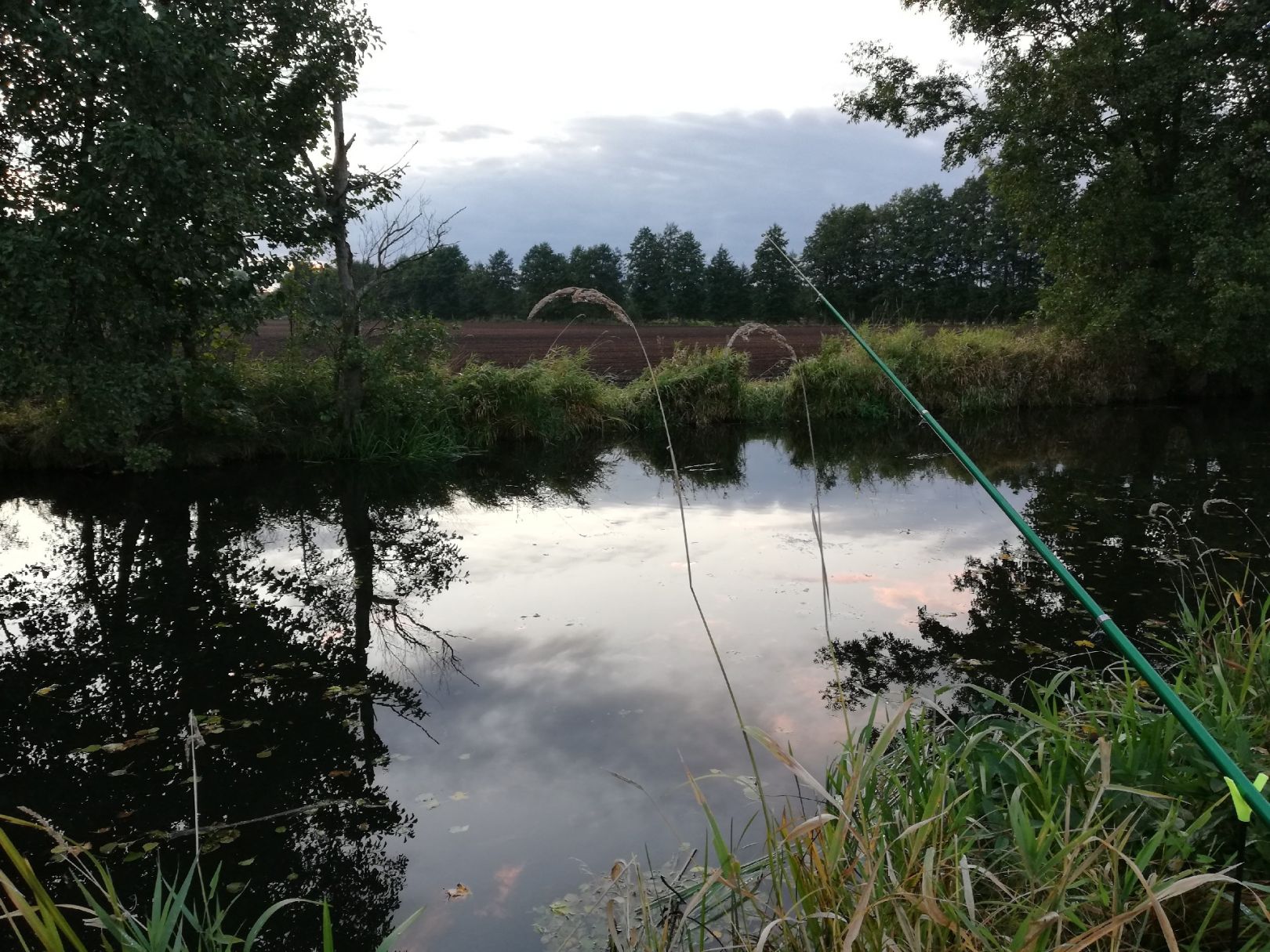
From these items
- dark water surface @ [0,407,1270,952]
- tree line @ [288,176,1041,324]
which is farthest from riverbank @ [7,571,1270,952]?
tree line @ [288,176,1041,324]

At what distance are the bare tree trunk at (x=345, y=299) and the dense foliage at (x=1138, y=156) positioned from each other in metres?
11.8

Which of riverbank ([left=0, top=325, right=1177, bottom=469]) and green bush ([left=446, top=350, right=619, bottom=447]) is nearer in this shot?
riverbank ([left=0, top=325, right=1177, bottom=469])

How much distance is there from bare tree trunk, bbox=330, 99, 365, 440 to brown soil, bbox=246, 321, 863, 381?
0.55 m

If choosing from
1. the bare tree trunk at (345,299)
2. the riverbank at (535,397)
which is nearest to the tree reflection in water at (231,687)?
the riverbank at (535,397)

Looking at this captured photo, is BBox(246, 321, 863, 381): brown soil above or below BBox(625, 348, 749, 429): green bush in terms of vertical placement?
above

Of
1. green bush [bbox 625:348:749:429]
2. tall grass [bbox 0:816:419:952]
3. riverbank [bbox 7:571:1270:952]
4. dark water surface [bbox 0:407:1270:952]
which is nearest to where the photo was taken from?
tall grass [bbox 0:816:419:952]

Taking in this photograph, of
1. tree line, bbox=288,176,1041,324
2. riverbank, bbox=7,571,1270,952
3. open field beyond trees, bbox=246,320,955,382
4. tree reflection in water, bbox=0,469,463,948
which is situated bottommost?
tree reflection in water, bbox=0,469,463,948

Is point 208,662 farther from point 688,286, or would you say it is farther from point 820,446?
point 688,286

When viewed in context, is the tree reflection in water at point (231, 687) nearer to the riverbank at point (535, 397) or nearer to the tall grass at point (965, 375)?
the riverbank at point (535, 397)

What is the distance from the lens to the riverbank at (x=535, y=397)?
11.3 meters

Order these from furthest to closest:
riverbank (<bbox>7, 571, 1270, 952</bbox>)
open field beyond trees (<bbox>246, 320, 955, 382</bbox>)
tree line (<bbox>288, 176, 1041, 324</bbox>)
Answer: tree line (<bbox>288, 176, 1041, 324</bbox>) < open field beyond trees (<bbox>246, 320, 955, 382</bbox>) < riverbank (<bbox>7, 571, 1270, 952</bbox>)

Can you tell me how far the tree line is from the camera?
5634cm

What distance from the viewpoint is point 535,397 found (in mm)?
14234

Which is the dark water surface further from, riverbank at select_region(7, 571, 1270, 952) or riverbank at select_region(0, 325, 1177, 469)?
riverbank at select_region(0, 325, 1177, 469)
